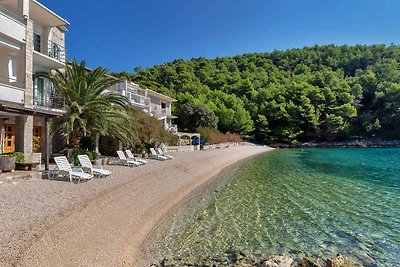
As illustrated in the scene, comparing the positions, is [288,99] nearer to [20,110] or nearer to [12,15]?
[12,15]

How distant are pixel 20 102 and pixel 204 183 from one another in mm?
11143

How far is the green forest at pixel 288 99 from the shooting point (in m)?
69.0

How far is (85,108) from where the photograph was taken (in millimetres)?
18469

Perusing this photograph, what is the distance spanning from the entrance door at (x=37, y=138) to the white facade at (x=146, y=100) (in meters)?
11.5

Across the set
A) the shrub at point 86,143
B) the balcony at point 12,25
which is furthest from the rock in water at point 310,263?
the balcony at point 12,25

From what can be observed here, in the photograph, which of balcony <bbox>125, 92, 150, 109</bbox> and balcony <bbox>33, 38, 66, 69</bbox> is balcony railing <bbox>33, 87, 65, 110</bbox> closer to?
balcony <bbox>33, 38, 66, 69</bbox>

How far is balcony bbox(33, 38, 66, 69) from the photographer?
18.7 metres

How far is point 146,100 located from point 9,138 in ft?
71.8

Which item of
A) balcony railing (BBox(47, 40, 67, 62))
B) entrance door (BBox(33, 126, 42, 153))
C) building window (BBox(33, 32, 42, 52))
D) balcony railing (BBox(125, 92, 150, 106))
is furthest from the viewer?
balcony railing (BBox(125, 92, 150, 106))

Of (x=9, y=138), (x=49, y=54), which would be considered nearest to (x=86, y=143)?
(x=9, y=138)

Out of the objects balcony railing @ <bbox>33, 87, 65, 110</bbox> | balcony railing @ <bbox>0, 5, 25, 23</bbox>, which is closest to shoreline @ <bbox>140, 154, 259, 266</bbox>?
balcony railing @ <bbox>33, 87, 65, 110</bbox>

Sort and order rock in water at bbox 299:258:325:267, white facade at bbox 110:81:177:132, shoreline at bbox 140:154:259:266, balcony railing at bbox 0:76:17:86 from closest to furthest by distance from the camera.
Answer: rock in water at bbox 299:258:325:267 → shoreline at bbox 140:154:259:266 → balcony railing at bbox 0:76:17:86 → white facade at bbox 110:81:177:132

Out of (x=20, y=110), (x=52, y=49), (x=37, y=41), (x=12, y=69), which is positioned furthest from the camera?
(x=52, y=49)

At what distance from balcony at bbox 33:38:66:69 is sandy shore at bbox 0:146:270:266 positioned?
9971 millimetres
